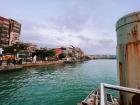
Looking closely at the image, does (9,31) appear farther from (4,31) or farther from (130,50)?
(130,50)

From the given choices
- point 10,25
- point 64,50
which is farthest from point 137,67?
point 64,50

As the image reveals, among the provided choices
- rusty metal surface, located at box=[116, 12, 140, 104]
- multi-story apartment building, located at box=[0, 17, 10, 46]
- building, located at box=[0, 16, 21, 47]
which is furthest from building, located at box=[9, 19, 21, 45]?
A: rusty metal surface, located at box=[116, 12, 140, 104]

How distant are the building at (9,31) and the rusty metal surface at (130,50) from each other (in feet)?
323

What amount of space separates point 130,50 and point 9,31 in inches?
4338

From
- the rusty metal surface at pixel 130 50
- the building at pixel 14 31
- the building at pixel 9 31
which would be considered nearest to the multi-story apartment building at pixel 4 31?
the building at pixel 9 31

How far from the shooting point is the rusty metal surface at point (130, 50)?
11.7 ft

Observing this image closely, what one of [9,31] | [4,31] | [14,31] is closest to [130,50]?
[4,31]

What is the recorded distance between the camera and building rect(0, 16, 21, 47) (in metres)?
97.0

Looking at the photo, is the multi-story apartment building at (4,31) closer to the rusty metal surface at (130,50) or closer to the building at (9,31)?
the building at (9,31)

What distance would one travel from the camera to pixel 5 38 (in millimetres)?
99562

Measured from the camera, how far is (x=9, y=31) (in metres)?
106

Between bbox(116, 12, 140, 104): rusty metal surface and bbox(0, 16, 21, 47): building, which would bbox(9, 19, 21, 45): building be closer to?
bbox(0, 16, 21, 47): building

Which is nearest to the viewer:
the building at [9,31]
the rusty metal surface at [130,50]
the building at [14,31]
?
the rusty metal surface at [130,50]

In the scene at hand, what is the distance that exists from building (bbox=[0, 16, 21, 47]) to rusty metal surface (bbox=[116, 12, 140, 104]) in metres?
98.6
